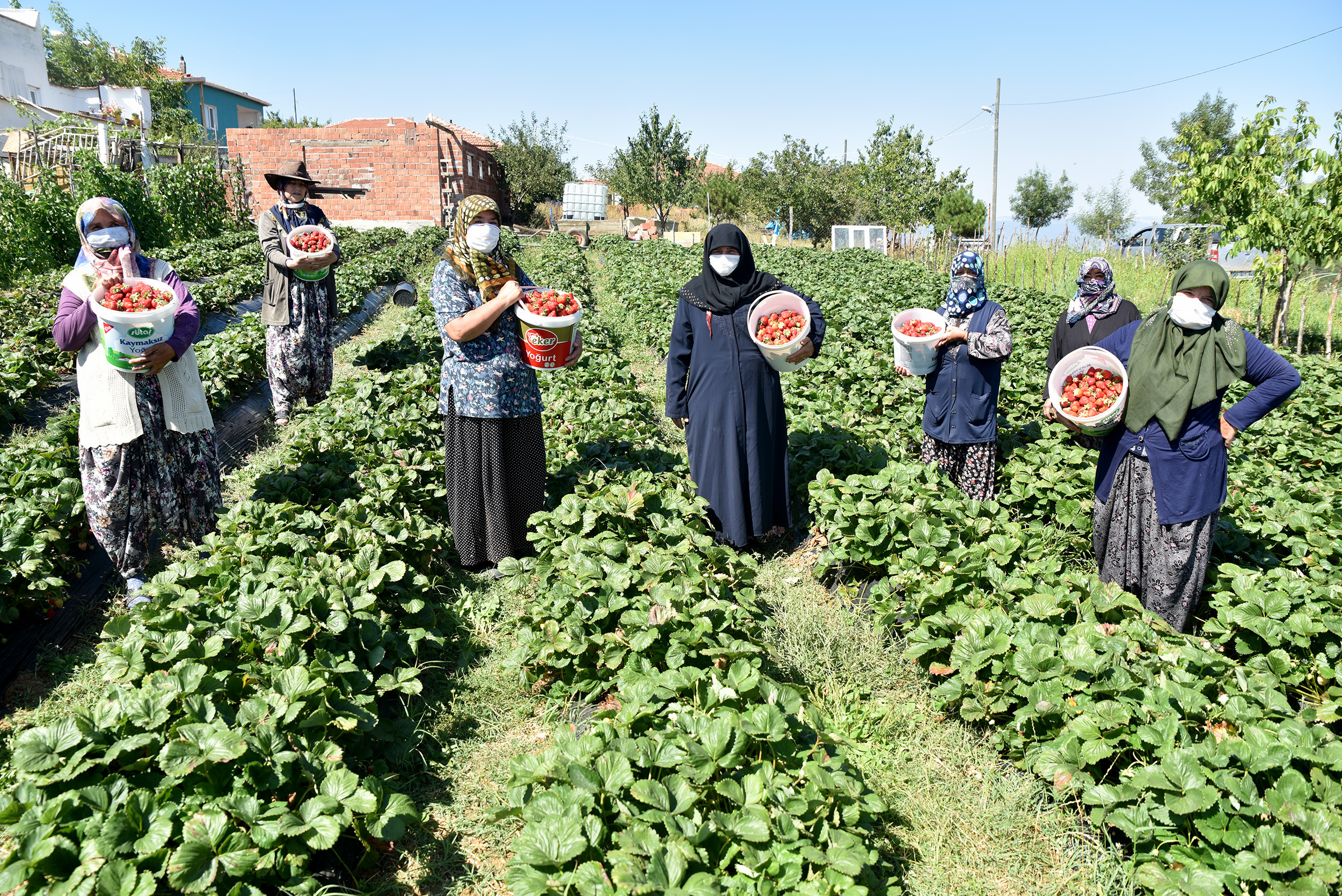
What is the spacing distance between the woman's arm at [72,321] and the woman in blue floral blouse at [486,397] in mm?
1514

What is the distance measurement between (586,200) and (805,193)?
467 inches

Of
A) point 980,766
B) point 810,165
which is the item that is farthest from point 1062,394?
point 810,165

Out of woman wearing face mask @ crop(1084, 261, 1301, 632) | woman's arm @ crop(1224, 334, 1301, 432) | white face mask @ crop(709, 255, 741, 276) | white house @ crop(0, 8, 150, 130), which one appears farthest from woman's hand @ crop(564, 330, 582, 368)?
white house @ crop(0, 8, 150, 130)

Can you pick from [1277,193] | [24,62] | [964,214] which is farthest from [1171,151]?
[24,62]

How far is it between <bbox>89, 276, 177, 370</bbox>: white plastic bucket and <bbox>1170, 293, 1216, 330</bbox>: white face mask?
443 centimetres

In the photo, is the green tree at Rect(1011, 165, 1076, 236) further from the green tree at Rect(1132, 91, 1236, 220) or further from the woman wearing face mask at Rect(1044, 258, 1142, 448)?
the woman wearing face mask at Rect(1044, 258, 1142, 448)

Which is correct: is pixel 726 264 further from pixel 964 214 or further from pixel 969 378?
pixel 964 214

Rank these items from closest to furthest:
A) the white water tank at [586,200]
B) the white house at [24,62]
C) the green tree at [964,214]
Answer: the white house at [24,62]
the white water tank at [586,200]
the green tree at [964,214]

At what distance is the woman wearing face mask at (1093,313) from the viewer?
17.6ft

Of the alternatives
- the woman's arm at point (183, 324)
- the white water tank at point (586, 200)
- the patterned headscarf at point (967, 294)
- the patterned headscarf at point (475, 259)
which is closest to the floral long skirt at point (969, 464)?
the patterned headscarf at point (967, 294)

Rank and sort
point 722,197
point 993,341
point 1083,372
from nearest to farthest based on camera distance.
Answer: point 1083,372 < point 993,341 < point 722,197

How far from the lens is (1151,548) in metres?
3.54

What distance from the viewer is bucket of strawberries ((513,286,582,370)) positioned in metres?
3.68

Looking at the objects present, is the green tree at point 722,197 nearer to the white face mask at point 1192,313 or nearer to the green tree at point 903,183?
the green tree at point 903,183
